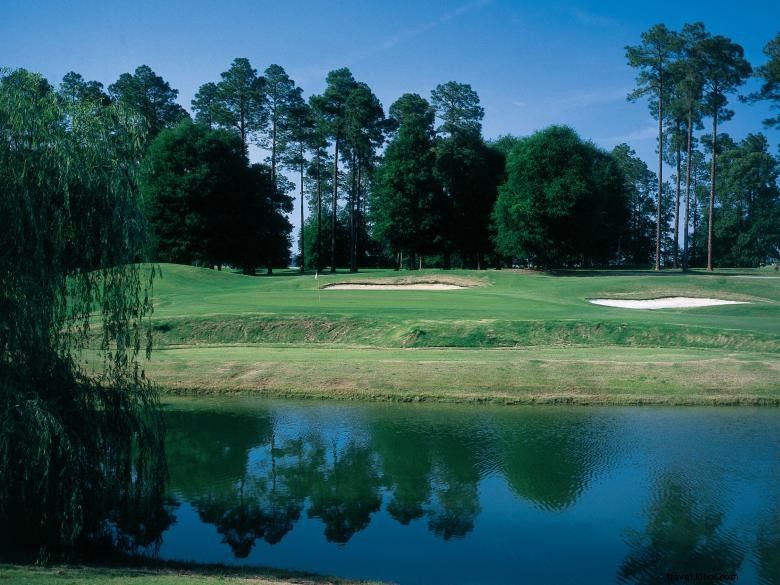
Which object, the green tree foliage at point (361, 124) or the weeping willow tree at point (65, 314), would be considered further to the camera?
the green tree foliage at point (361, 124)

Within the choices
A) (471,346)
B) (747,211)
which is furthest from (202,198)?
(747,211)

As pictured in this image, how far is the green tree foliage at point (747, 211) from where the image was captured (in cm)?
9581

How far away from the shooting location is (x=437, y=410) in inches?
850

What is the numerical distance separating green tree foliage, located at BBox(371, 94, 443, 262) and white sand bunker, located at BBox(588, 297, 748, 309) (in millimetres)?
32421

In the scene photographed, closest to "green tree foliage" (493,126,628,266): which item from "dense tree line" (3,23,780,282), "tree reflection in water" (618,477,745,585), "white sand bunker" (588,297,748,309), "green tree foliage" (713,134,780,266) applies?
"dense tree line" (3,23,780,282)

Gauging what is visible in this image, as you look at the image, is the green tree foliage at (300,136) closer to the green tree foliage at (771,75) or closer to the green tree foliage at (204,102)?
the green tree foliage at (204,102)

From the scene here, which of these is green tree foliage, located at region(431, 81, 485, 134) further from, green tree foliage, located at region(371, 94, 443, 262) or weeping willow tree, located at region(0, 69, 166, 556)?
weeping willow tree, located at region(0, 69, 166, 556)

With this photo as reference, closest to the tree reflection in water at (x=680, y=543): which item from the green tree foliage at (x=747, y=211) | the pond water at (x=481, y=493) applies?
the pond water at (x=481, y=493)

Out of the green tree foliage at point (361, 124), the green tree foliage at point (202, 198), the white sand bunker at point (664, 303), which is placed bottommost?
the white sand bunker at point (664, 303)

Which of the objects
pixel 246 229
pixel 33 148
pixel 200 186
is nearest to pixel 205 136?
pixel 200 186

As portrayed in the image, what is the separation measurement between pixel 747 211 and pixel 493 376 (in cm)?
9410

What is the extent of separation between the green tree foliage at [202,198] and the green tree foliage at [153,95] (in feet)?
50.1

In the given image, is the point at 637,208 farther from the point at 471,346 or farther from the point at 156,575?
the point at 156,575

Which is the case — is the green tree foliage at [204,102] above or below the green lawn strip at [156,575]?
above
